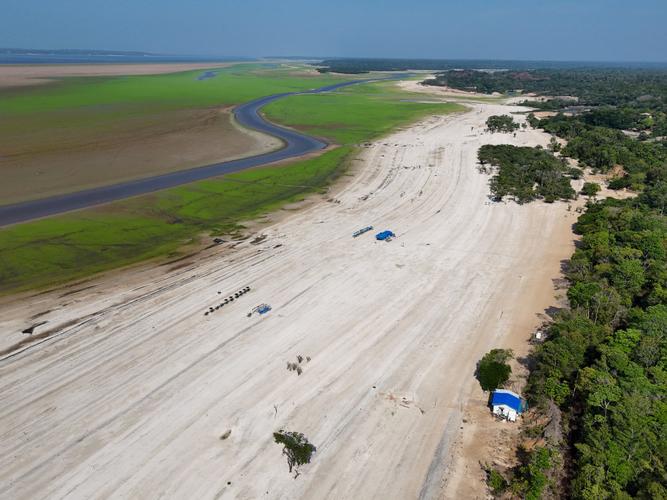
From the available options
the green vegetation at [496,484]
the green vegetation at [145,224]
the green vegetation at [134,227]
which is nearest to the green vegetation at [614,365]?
the green vegetation at [496,484]

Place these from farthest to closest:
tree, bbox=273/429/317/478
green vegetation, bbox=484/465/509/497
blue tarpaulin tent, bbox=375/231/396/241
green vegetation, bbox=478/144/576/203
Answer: green vegetation, bbox=478/144/576/203
blue tarpaulin tent, bbox=375/231/396/241
tree, bbox=273/429/317/478
green vegetation, bbox=484/465/509/497

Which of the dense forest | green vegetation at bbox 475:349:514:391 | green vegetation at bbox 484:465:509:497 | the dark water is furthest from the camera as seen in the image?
the dark water

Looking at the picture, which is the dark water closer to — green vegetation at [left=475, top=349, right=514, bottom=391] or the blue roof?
green vegetation at [left=475, top=349, right=514, bottom=391]

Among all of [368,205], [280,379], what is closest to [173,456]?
[280,379]

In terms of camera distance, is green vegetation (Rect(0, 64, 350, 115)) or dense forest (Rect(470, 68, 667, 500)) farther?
green vegetation (Rect(0, 64, 350, 115))

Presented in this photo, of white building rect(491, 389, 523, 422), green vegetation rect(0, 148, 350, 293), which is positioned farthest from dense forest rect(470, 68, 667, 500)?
green vegetation rect(0, 148, 350, 293)

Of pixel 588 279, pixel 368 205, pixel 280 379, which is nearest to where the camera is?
pixel 280 379

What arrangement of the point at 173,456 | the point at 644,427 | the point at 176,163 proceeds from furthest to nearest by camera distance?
the point at 176,163, the point at 173,456, the point at 644,427

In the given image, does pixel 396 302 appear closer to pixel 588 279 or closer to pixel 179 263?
pixel 588 279
